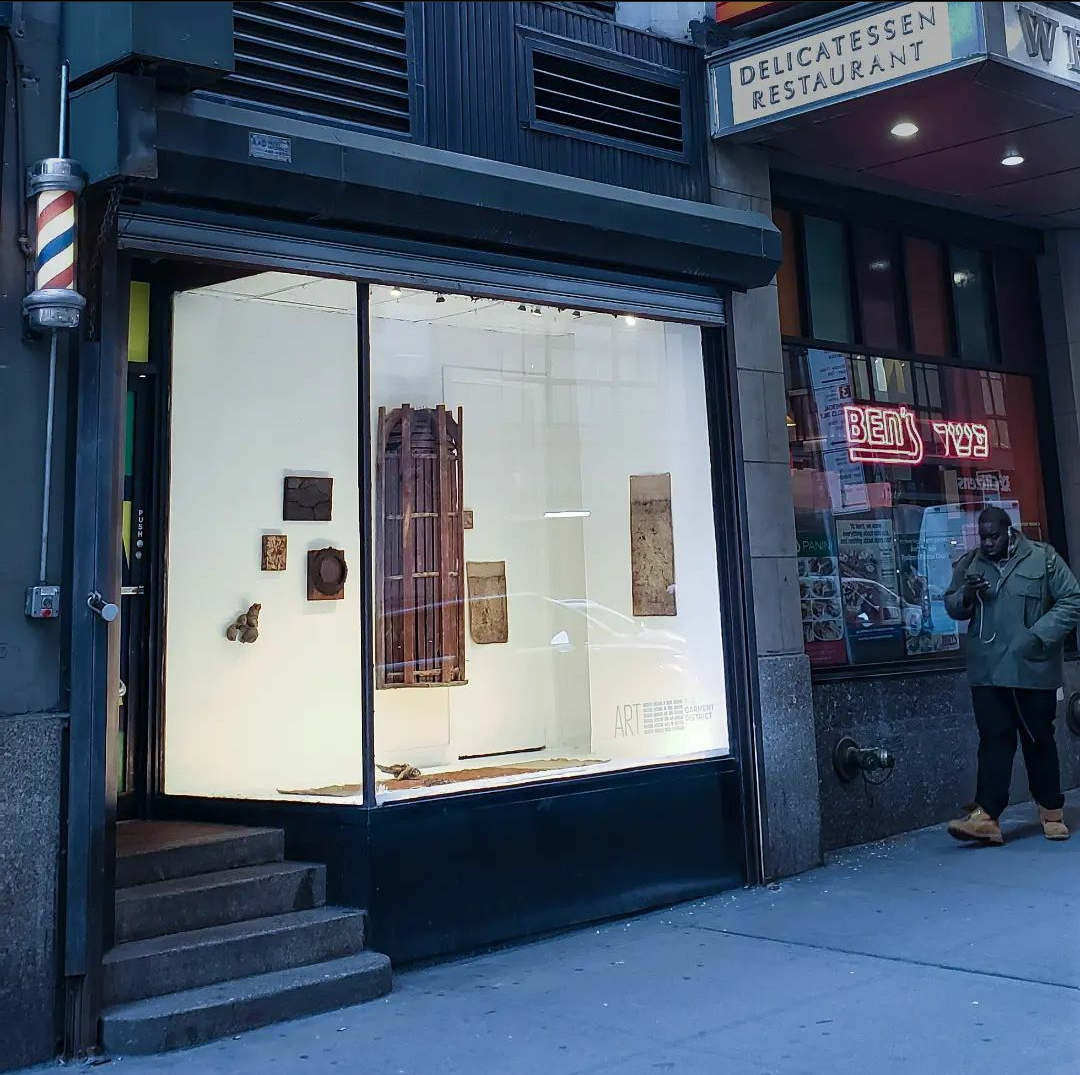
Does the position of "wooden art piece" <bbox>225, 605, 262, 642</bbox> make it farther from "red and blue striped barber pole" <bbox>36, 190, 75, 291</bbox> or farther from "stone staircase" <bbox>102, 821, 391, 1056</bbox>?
"red and blue striped barber pole" <bbox>36, 190, 75, 291</bbox>

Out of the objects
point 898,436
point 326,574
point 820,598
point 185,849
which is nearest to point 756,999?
point 185,849

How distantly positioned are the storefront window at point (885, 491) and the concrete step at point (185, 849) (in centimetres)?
378

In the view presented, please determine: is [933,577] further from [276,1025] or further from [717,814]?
[276,1025]

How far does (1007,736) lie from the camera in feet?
26.6

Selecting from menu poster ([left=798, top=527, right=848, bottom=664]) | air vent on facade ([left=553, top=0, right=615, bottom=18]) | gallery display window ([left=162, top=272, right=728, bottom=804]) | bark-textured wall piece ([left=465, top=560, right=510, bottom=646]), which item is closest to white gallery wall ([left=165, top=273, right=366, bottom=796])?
gallery display window ([left=162, top=272, right=728, bottom=804])

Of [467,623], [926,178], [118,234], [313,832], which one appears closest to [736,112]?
[926,178]

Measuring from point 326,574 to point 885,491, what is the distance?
422 centimetres

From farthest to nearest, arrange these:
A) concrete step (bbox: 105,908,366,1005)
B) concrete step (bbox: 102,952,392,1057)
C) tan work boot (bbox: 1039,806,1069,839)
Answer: tan work boot (bbox: 1039,806,1069,839)
concrete step (bbox: 105,908,366,1005)
concrete step (bbox: 102,952,392,1057)

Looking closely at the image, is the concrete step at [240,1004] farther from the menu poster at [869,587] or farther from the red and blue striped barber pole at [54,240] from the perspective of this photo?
the menu poster at [869,587]


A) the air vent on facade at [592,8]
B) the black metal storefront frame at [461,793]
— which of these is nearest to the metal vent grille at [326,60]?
the black metal storefront frame at [461,793]

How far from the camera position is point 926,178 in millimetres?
9086

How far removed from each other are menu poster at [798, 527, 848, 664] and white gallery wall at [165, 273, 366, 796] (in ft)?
10.6

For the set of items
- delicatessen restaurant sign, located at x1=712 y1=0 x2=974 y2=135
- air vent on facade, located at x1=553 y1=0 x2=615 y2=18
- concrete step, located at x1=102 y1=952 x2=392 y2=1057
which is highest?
air vent on facade, located at x1=553 y1=0 x2=615 y2=18

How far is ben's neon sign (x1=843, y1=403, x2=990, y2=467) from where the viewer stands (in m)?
9.05
